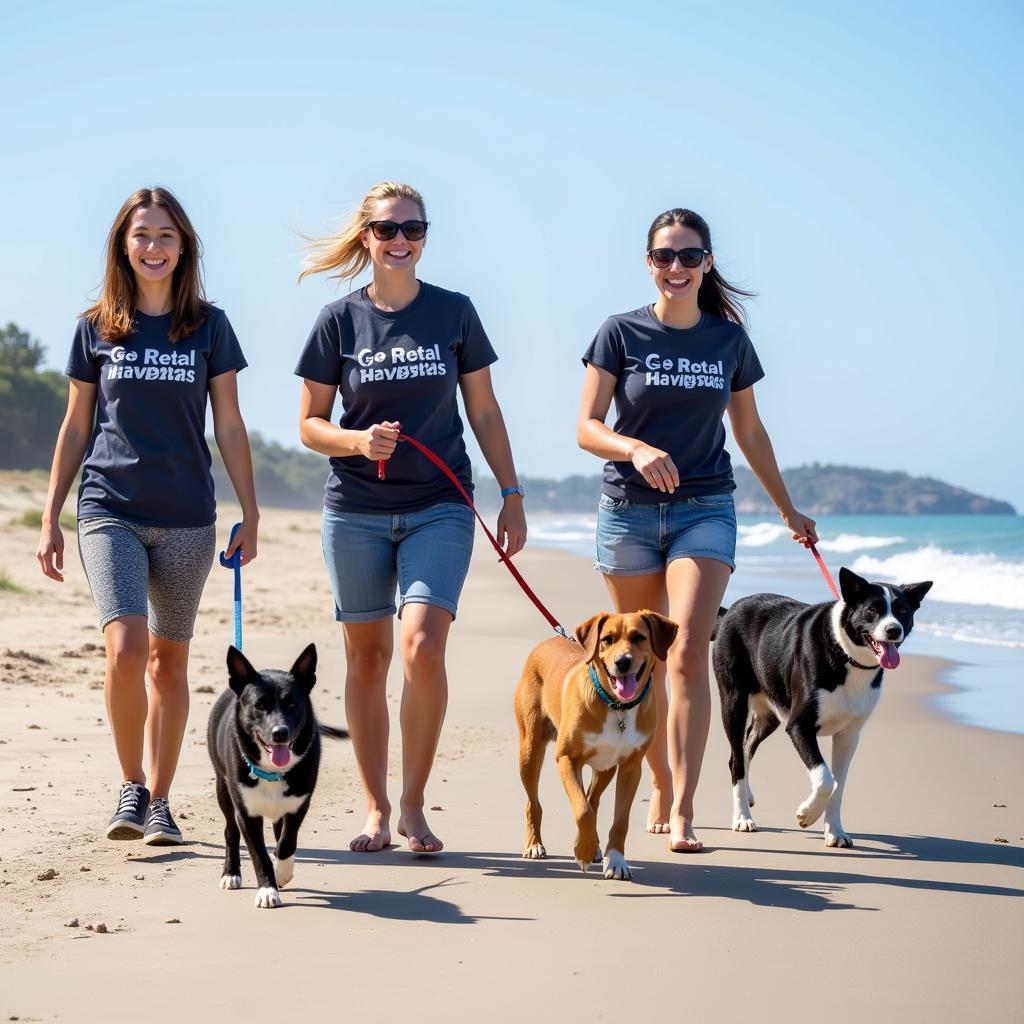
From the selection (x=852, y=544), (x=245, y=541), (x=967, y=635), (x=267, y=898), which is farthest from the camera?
(x=852, y=544)

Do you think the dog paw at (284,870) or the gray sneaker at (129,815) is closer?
the dog paw at (284,870)

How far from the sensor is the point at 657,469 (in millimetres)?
5172

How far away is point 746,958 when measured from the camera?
3982 mm

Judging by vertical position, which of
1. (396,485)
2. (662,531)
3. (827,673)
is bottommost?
(827,673)

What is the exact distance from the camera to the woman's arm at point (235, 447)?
217 inches

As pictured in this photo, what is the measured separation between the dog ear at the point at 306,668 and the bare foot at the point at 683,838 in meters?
1.54

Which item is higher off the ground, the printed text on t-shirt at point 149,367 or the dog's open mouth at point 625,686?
the printed text on t-shirt at point 149,367

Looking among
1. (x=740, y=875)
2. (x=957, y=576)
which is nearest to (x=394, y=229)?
(x=740, y=875)

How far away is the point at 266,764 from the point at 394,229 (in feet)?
6.84

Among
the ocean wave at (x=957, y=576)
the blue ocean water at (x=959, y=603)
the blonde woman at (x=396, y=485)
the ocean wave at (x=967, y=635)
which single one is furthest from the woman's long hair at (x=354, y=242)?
the ocean wave at (x=957, y=576)

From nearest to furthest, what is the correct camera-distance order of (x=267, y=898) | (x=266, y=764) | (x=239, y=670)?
(x=267, y=898) < (x=266, y=764) < (x=239, y=670)

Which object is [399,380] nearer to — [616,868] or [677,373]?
[677,373]

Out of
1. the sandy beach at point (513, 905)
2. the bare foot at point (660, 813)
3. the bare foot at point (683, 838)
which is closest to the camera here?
the sandy beach at point (513, 905)

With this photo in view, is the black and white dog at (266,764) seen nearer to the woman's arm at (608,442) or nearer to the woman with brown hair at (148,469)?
the woman with brown hair at (148,469)
